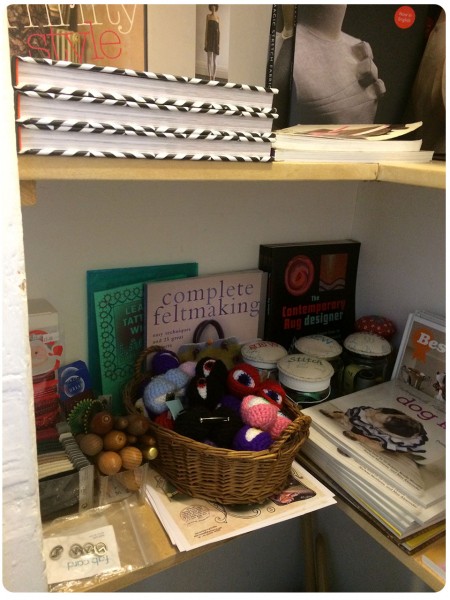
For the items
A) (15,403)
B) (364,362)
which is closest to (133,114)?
(15,403)

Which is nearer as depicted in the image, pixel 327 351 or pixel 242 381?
pixel 242 381

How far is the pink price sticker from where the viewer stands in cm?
85

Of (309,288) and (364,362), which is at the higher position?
(309,288)

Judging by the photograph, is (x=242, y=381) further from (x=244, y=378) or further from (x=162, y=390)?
(x=162, y=390)

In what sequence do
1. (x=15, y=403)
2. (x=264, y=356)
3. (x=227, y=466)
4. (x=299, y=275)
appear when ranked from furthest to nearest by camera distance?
1. (x=299, y=275)
2. (x=264, y=356)
3. (x=227, y=466)
4. (x=15, y=403)

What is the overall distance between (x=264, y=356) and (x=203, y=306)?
0.15 m

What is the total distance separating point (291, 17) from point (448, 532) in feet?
2.60

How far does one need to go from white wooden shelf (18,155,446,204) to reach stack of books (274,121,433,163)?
0.06 feet

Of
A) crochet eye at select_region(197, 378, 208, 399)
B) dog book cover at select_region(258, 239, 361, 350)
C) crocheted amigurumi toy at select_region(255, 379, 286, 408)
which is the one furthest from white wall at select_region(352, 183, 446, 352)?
crochet eye at select_region(197, 378, 208, 399)

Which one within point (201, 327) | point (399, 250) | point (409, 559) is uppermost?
point (399, 250)

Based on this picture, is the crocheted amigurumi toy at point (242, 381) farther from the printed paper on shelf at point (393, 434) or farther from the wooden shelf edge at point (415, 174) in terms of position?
the wooden shelf edge at point (415, 174)

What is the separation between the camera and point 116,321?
0.87 m

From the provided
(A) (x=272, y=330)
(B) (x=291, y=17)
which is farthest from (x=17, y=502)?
(B) (x=291, y=17)

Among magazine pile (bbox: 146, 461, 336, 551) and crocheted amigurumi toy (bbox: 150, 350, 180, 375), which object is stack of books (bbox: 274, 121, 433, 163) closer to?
crocheted amigurumi toy (bbox: 150, 350, 180, 375)
